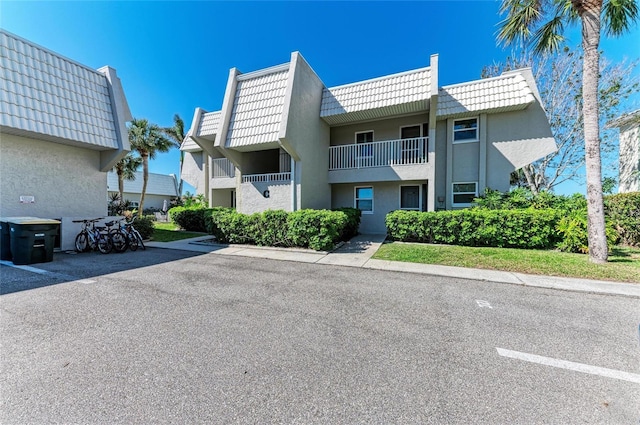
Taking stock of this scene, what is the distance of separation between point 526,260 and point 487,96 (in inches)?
310

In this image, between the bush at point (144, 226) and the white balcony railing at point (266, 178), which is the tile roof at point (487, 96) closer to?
the white balcony railing at point (266, 178)

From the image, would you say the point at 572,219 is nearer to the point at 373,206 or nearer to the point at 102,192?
the point at 373,206

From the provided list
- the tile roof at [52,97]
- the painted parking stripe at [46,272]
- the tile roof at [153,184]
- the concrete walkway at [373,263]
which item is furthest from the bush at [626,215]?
the tile roof at [153,184]

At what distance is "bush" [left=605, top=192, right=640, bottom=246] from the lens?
9406 mm

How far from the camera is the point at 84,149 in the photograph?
32.6ft

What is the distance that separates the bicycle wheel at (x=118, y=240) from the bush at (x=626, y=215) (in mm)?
17515

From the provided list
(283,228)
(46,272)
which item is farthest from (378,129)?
(46,272)

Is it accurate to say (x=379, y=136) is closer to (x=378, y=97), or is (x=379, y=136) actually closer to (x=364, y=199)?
(x=378, y=97)

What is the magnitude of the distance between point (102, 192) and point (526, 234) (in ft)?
53.3

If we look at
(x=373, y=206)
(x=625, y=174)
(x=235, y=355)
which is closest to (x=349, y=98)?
(x=373, y=206)

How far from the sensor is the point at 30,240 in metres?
6.97

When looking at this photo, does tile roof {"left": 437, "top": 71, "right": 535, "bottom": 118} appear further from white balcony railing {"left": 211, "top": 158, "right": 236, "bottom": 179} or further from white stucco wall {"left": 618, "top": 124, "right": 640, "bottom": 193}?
white balcony railing {"left": 211, "top": 158, "right": 236, "bottom": 179}

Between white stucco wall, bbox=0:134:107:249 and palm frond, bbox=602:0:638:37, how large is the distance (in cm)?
1825

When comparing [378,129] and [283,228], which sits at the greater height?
[378,129]
